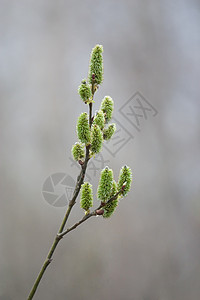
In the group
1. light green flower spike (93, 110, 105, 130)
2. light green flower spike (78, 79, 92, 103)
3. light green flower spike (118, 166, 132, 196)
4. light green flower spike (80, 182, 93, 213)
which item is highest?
light green flower spike (78, 79, 92, 103)

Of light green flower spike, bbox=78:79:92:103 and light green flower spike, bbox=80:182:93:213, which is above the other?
light green flower spike, bbox=78:79:92:103

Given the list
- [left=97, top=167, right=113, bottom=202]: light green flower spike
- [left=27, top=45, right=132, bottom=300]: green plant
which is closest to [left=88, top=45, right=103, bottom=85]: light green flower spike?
[left=27, top=45, right=132, bottom=300]: green plant

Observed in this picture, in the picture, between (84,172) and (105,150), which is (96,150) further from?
(105,150)

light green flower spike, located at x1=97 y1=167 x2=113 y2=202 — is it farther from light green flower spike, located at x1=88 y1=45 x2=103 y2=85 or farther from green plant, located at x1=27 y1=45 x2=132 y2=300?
light green flower spike, located at x1=88 y1=45 x2=103 y2=85

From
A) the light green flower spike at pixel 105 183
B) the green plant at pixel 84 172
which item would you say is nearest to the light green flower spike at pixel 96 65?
the green plant at pixel 84 172

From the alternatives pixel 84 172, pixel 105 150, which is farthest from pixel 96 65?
pixel 105 150

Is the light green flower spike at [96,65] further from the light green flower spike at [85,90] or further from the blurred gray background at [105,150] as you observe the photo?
the blurred gray background at [105,150]

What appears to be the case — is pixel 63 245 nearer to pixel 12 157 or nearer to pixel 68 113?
pixel 12 157

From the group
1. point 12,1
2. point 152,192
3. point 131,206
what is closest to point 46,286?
point 131,206
